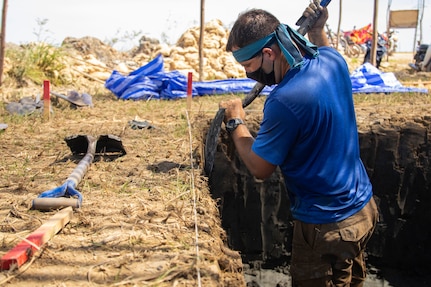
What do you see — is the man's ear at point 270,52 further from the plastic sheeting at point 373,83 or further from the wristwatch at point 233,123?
the plastic sheeting at point 373,83

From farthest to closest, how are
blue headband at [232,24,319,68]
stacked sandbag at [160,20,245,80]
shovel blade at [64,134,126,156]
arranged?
stacked sandbag at [160,20,245,80] → shovel blade at [64,134,126,156] → blue headband at [232,24,319,68]

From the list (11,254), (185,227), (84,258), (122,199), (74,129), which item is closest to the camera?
(11,254)

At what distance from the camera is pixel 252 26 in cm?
206

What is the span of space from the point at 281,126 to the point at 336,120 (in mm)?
282

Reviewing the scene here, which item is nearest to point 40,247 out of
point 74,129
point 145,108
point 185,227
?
point 185,227

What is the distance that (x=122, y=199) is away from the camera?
9.37 ft

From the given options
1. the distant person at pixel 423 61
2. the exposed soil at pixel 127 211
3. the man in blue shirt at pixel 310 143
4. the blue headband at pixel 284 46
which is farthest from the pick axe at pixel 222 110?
the distant person at pixel 423 61

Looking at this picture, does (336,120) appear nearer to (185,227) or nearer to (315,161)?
(315,161)

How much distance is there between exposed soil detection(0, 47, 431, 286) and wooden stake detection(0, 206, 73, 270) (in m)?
0.03

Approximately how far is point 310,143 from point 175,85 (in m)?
6.96

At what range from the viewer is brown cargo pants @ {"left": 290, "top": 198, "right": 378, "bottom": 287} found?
214 centimetres

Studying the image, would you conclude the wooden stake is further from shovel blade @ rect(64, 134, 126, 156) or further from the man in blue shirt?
shovel blade @ rect(64, 134, 126, 156)

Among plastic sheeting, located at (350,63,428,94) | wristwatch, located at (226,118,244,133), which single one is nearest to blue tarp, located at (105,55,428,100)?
plastic sheeting, located at (350,63,428,94)

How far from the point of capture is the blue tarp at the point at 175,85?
8609mm
